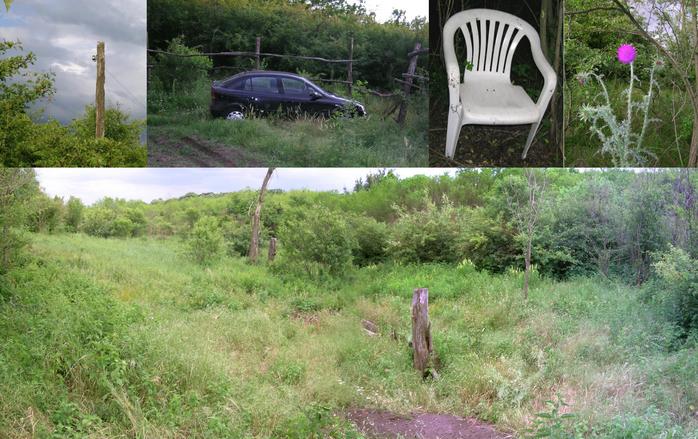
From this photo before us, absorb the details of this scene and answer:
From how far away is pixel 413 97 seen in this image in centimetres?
552

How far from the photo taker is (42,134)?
5.43m

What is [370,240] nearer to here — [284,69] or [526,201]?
[526,201]

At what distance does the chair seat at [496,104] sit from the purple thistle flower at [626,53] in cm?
79

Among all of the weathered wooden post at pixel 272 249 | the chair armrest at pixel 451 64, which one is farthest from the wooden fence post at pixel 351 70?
the weathered wooden post at pixel 272 249

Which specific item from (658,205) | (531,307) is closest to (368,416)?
(531,307)

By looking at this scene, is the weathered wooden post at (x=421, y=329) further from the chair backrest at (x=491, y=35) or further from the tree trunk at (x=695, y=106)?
the tree trunk at (x=695, y=106)

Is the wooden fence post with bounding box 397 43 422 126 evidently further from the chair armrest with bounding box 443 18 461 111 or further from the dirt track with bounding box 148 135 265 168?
the dirt track with bounding box 148 135 265 168

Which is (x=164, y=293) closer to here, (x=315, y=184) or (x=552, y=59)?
(x=315, y=184)

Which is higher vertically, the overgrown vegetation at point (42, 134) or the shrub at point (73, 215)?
the overgrown vegetation at point (42, 134)

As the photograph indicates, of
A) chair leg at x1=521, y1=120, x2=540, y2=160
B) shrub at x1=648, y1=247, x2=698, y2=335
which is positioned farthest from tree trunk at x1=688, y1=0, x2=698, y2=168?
chair leg at x1=521, y1=120, x2=540, y2=160

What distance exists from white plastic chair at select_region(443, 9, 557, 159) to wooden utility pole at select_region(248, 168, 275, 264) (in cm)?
140

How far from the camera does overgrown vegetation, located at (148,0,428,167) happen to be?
209 inches

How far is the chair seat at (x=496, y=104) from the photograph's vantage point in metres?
5.34

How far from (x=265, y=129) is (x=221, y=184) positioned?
1.77 ft
